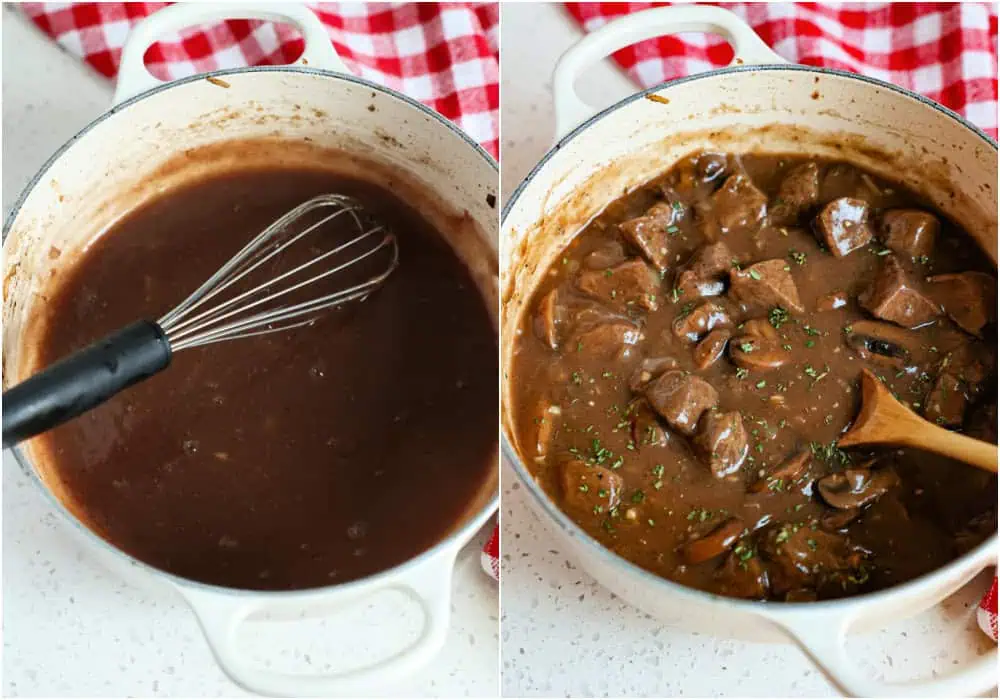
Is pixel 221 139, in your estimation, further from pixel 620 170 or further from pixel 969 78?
pixel 969 78

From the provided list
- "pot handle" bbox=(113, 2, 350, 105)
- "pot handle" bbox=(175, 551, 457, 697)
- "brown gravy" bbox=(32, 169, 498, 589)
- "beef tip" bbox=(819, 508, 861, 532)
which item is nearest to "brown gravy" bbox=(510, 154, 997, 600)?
"beef tip" bbox=(819, 508, 861, 532)

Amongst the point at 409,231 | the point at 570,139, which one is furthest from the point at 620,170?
the point at 409,231

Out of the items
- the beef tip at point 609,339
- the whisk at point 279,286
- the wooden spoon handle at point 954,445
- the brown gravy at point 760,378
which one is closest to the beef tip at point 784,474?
the brown gravy at point 760,378

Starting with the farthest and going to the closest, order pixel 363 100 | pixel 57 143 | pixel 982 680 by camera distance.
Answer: pixel 57 143, pixel 363 100, pixel 982 680

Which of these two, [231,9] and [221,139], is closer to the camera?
[231,9]

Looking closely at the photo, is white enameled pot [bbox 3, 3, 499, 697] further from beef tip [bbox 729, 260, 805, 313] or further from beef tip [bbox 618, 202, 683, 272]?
beef tip [bbox 729, 260, 805, 313]

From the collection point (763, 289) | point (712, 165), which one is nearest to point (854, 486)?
point (763, 289)

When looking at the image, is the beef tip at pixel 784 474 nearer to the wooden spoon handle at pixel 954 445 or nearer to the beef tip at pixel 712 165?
the wooden spoon handle at pixel 954 445
